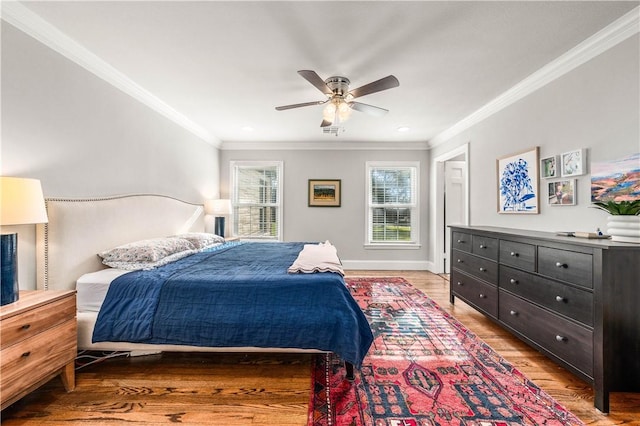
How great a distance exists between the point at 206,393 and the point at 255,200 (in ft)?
13.2

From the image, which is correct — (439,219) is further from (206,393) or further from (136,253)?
(136,253)

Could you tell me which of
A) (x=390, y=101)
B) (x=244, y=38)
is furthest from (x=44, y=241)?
(x=390, y=101)

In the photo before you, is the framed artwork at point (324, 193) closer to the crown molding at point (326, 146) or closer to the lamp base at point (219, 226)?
the crown molding at point (326, 146)

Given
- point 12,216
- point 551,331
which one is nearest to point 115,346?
point 12,216

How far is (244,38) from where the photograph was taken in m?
2.13

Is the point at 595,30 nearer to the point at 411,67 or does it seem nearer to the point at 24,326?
the point at 411,67

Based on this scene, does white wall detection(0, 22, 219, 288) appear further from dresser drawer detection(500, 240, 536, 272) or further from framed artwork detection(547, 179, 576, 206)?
framed artwork detection(547, 179, 576, 206)

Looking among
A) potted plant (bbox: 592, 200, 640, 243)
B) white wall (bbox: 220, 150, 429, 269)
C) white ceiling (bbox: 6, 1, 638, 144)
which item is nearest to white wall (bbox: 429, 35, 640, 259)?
white ceiling (bbox: 6, 1, 638, 144)

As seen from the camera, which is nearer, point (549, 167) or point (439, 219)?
point (549, 167)

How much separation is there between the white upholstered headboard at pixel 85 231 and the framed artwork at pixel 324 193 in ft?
9.13

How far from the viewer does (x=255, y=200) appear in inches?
217

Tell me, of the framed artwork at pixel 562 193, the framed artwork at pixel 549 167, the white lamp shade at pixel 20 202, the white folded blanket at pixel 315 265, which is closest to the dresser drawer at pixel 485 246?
the framed artwork at pixel 562 193

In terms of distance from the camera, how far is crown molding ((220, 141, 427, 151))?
5.35 meters

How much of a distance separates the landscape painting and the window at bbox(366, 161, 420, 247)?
11.0 feet
